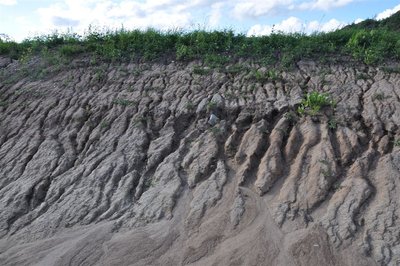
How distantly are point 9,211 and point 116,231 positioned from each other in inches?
67.9

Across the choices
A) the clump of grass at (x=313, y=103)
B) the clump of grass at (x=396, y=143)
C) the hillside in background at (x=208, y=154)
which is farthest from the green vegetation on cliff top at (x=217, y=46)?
the clump of grass at (x=396, y=143)

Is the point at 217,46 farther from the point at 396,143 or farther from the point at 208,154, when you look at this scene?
the point at 396,143

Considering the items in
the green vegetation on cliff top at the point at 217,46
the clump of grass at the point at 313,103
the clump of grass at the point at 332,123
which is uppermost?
the green vegetation on cliff top at the point at 217,46

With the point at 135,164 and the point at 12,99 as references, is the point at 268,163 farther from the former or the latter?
the point at 12,99

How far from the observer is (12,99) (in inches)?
384

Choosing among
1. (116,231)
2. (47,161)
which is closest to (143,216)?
(116,231)

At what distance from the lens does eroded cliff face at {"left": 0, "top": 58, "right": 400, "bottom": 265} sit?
5.91 m

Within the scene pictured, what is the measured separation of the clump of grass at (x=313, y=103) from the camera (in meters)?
7.65

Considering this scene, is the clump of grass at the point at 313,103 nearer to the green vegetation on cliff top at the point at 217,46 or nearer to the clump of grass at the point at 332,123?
the clump of grass at the point at 332,123

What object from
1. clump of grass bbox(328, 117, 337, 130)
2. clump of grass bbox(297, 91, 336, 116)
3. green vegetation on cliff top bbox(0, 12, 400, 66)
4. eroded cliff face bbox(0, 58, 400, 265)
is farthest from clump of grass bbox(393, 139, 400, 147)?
green vegetation on cliff top bbox(0, 12, 400, 66)

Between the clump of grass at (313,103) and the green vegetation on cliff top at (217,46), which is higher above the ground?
the green vegetation on cliff top at (217,46)

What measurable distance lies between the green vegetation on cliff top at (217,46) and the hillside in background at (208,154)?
43mm

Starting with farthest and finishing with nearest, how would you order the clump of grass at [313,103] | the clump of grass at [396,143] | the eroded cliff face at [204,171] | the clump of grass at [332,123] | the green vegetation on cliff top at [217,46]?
the green vegetation on cliff top at [217,46] < the clump of grass at [313,103] < the clump of grass at [332,123] < the clump of grass at [396,143] < the eroded cliff face at [204,171]

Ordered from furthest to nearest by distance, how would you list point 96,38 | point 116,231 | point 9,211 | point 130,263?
point 96,38
point 9,211
point 116,231
point 130,263
